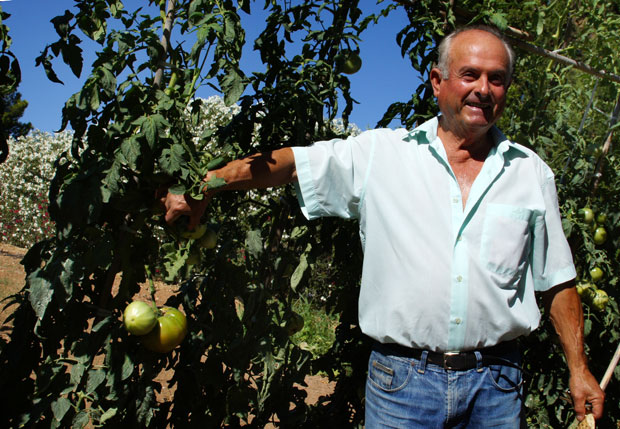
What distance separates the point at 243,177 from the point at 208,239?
268 millimetres

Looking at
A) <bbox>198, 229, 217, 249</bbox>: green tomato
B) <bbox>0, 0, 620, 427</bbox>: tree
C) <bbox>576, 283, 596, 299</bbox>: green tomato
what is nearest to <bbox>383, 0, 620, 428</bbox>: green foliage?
<bbox>576, 283, 596, 299</bbox>: green tomato

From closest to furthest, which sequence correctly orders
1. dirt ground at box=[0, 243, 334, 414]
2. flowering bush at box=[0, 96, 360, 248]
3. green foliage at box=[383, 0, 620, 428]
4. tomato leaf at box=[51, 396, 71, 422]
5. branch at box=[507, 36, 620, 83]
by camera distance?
tomato leaf at box=[51, 396, 71, 422], branch at box=[507, 36, 620, 83], green foliage at box=[383, 0, 620, 428], dirt ground at box=[0, 243, 334, 414], flowering bush at box=[0, 96, 360, 248]

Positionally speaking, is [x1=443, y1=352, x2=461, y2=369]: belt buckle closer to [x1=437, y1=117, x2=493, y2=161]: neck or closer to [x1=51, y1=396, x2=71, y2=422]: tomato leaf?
[x1=437, y1=117, x2=493, y2=161]: neck

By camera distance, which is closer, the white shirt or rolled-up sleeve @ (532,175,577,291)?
the white shirt

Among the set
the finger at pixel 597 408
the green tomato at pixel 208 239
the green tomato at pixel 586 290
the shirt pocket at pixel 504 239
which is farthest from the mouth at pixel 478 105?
the green tomato at pixel 586 290

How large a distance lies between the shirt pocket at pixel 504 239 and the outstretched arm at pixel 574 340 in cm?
26

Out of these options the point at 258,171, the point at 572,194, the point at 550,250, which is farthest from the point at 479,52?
the point at 572,194

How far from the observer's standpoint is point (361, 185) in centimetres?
174

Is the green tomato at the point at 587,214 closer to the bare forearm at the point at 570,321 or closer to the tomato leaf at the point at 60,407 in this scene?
the bare forearm at the point at 570,321

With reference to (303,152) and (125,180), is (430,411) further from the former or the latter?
(125,180)

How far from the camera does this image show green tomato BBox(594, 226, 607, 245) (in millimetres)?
2992

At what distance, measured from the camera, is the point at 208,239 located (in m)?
1.72

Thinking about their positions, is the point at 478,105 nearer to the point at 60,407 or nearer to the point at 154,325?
the point at 154,325

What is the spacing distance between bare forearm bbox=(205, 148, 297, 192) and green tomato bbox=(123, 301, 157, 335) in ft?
1.28
